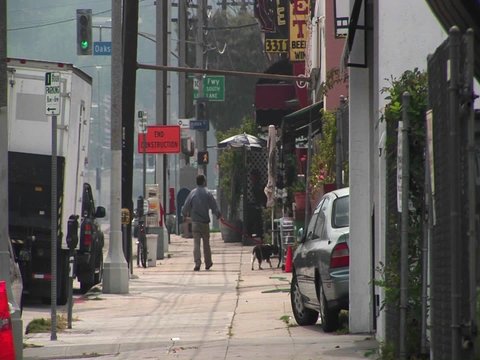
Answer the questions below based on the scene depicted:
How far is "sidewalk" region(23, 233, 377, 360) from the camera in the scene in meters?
13.1

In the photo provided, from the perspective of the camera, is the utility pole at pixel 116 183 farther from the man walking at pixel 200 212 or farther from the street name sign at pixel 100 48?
the street name sign at pixel 100 48

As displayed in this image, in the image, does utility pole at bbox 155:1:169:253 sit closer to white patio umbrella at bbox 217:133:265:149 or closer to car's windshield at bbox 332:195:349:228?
white patio umbrella at bbox 217:133:265:149

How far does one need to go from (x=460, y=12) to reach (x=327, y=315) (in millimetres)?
5764

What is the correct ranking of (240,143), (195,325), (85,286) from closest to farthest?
(195,325), (85,286), (240,143)

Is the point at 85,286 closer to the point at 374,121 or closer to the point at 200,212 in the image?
the point at 200,212

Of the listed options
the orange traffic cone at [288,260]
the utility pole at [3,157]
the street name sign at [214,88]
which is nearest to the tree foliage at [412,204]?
the utility pole at [3,157]

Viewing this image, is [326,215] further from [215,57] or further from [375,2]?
[215,57]

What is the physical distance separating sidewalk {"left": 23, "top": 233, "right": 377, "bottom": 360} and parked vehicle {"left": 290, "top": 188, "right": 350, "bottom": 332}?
0.25 m

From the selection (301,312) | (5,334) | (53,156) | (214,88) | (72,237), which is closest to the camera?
(5,334)

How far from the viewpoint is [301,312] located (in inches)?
624

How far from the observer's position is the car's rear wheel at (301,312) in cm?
1573

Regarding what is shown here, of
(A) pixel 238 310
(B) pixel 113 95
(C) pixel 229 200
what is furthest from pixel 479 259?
(C) pixel 229 200

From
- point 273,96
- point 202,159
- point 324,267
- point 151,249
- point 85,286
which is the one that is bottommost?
point 85,286

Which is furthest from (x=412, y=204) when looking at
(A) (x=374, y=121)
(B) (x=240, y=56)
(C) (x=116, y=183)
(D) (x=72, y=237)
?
(B) (x=240, y=56)
